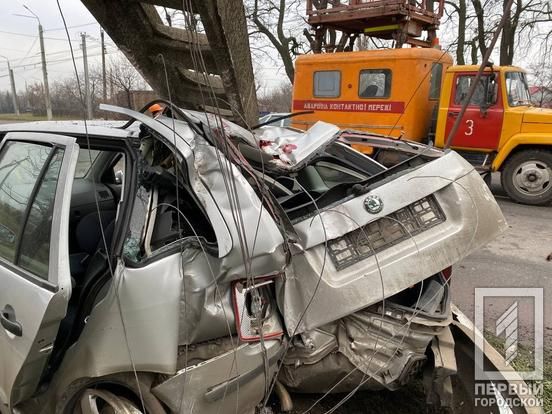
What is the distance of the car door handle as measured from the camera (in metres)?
1.74

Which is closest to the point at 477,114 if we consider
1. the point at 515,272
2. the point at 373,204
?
the point at 515,272

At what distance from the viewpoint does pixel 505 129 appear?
7633 millimetres

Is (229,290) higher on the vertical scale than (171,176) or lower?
lower

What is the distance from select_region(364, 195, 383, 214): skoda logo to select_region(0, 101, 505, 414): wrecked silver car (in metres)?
0.01

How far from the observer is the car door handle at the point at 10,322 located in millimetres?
1738

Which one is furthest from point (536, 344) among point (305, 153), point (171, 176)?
point (171, 176)

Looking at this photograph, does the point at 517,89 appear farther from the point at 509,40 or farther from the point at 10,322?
the point at 509,40

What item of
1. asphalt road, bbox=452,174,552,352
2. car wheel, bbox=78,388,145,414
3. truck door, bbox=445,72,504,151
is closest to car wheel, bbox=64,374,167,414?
car wheel, bbox=78,388,145,414

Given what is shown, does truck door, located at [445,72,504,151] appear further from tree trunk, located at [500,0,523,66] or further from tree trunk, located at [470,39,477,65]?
tree trunk, located at [470,39,477,65]

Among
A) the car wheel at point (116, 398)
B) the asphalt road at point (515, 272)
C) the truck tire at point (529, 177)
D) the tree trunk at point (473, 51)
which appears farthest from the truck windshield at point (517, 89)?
the tree trunk at point (473, 51)

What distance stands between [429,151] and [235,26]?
1698mm

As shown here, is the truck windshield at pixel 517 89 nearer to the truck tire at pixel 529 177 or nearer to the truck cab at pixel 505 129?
the truck cab at pixel 505 129

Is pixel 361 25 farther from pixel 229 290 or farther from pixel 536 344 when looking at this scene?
pixel 229 290

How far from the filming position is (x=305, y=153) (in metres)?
2.19
